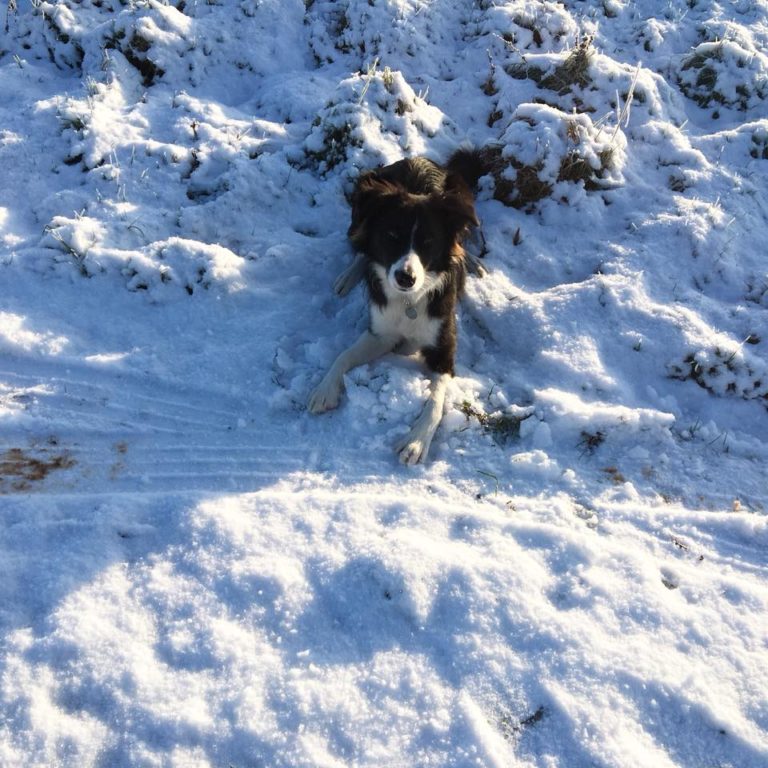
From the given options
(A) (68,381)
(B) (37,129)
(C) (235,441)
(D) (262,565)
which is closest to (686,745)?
(D) (262,565)

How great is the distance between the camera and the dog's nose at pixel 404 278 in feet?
11.2

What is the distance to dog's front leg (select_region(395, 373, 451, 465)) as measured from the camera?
11.0 ft

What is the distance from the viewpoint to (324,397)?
3.63 m

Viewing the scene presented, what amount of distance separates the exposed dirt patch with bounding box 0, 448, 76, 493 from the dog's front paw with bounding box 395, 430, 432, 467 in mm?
1966

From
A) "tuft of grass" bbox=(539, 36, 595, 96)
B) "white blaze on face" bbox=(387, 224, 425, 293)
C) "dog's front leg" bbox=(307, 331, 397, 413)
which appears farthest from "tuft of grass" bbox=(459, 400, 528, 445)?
"tuft of grass" bbox=(539, 36, 595, 96)

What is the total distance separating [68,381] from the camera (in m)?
3.64

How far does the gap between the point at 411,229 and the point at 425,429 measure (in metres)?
1.30

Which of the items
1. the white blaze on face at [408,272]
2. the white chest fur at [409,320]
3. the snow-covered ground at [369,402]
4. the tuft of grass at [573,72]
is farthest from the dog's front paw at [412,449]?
the tuft of grass at [573,72]

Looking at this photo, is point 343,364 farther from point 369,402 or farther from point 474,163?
point 474,163

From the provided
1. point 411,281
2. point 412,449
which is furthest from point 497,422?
point 411,281

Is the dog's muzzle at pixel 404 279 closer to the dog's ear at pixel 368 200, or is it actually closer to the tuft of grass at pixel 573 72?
the dog's ear at pixel 368 200

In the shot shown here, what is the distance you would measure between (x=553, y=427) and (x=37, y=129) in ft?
17.7

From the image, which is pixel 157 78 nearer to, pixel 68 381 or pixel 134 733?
pixel 68 381

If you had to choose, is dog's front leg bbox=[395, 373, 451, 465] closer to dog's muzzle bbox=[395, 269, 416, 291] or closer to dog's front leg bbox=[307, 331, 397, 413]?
dog's front leg bbox=[307, 331, 397, 413]
